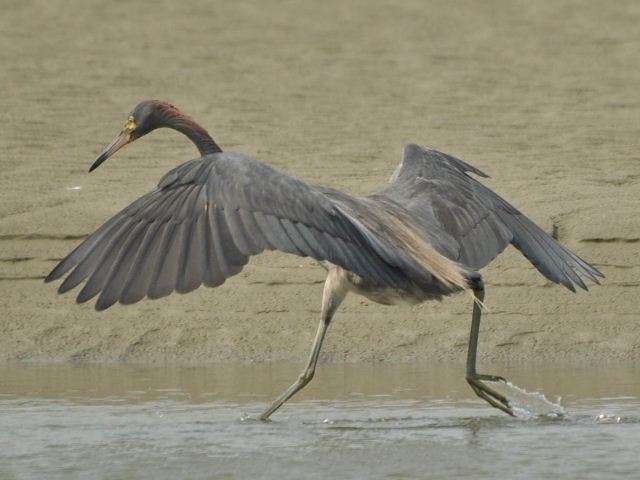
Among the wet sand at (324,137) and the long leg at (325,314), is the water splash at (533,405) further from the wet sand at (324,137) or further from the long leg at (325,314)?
the wet sand at (324,137)

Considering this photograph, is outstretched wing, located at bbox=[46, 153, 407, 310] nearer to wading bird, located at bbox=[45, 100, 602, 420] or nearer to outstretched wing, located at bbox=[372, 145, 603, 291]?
wading bird, located at bbox=[45, 100, 602, 420]

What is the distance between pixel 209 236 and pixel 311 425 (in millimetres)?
1321

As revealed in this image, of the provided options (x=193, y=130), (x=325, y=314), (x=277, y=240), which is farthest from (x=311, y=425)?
(x=193, y=130)

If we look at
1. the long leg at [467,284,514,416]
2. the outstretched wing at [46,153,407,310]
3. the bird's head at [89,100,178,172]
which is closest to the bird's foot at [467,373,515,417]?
the long leg at [467,284,514,416]

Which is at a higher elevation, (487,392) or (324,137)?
(324,137)

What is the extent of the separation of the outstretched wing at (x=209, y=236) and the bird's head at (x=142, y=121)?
1.68 m

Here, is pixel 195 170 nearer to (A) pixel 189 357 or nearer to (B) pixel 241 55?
(A) pixel 189 357

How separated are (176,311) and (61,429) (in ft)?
7.50

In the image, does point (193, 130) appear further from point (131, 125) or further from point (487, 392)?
point (487, 392)

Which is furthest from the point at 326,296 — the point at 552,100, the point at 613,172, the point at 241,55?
the point at 241,55

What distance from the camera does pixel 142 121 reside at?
871cm

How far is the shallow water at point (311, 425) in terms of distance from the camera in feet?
22.0

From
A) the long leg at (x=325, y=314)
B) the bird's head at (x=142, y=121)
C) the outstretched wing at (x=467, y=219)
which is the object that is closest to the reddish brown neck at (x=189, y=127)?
the bird's head at (x=142, y=121)

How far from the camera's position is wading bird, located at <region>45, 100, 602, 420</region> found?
6547 millimetres
